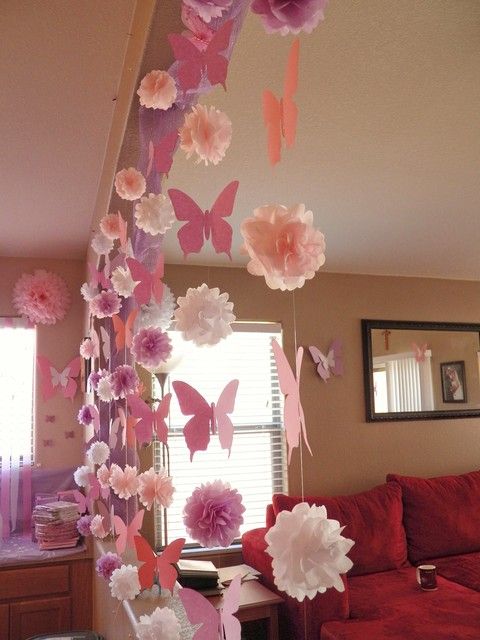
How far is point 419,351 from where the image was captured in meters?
4.39

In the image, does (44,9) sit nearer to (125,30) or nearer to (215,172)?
(125,30)

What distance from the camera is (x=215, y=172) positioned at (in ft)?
7.83

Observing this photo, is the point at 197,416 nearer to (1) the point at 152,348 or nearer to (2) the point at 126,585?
(1) the point at 152,348

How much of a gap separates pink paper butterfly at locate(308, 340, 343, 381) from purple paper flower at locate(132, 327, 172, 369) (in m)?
2.69

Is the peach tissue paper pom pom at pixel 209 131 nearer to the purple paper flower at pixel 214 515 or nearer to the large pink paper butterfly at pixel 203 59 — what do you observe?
the large pink paper butterfly at pixel 203 59

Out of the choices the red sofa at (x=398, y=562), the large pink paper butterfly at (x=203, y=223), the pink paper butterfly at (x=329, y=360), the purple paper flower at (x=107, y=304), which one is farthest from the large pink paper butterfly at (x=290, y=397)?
the pink paper butterfly at (x=329, y=360)

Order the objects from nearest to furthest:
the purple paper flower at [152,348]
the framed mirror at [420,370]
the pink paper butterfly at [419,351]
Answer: the purple paper flower at [152,348] < the framed mirror at [420,370] < the pink paper butterfly at [419,351]

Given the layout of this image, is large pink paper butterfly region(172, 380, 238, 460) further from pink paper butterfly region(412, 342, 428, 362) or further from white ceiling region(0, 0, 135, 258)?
pink paper butterfly region(412, 342, 428, 362)

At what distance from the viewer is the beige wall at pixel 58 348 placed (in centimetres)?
361

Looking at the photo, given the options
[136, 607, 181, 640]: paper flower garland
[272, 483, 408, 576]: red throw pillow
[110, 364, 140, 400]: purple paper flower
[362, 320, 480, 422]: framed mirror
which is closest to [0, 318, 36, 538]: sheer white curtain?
[272, 483, 408, 576]: red throw pillow

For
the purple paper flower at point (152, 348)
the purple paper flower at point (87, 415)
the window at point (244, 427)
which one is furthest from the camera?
the window at point (244, 427)

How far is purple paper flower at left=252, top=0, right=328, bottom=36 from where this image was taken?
0.65m

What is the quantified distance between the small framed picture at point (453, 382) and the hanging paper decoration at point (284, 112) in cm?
405

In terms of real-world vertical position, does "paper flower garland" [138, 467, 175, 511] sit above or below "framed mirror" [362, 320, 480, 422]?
below
